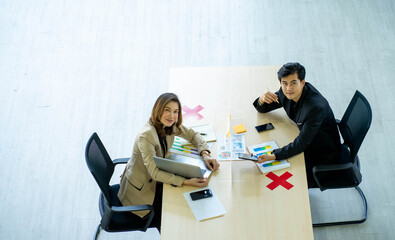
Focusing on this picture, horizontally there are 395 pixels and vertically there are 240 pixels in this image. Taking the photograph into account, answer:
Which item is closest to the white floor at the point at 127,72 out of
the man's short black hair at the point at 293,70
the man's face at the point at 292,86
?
the man's face at the point at 292,86

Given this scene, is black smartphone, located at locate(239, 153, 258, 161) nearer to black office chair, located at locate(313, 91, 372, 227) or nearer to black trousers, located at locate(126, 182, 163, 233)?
black office chair, located at locate(313, 91, 372, 227)

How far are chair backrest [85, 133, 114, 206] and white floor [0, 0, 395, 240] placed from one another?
2.87 ft

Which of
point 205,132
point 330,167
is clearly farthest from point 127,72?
point 330,167

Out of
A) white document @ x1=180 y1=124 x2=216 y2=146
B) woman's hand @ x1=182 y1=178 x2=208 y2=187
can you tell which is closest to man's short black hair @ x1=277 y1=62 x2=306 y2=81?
white document @ x1=180 y1=124 x2=216 y2=146

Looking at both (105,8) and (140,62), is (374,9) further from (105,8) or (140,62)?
(105,8)

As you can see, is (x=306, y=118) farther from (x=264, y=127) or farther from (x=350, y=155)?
(x=350, y=155)

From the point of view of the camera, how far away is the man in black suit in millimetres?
2506

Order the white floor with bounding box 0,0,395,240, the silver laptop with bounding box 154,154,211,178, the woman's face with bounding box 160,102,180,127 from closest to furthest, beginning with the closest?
the silver laptop with bounding box 154,154,211,178, the woman's face with bounding box 160,102,180,127, the white floor with bounding box 0,0,395,240

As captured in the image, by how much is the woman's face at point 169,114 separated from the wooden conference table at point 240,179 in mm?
381

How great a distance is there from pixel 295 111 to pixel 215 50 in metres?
2.06

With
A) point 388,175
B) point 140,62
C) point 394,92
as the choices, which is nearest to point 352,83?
point 394,92

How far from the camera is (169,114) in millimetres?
2443

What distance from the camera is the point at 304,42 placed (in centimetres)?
452

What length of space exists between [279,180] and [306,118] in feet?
1.64
